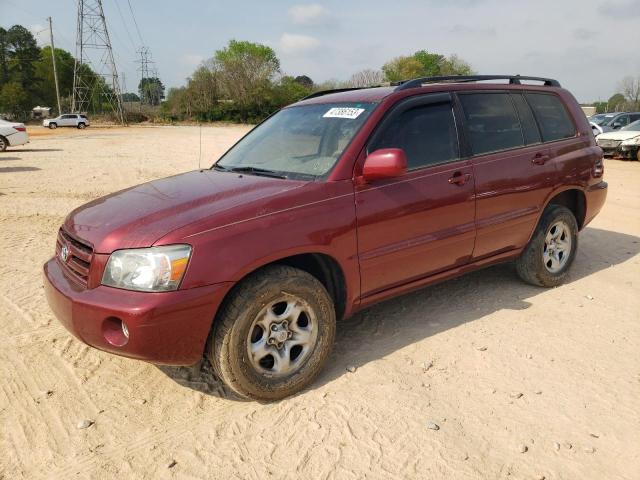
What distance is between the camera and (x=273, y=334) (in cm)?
306

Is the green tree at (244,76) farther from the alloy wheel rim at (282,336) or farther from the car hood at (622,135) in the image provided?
the alloy wheel rim at (282,336)

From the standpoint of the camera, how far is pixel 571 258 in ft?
16.5

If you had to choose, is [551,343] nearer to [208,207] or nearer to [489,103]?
[489,103]

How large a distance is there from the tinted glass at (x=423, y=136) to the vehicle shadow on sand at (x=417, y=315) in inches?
49.2

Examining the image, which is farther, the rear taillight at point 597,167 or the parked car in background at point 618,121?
the parked car in background at point 618,121

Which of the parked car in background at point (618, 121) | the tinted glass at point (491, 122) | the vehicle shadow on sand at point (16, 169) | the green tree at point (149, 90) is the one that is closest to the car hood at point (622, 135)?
the parked car in background at point (618, 121)

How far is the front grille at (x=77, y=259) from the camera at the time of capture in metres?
2.93

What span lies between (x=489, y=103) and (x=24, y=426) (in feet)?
13.0

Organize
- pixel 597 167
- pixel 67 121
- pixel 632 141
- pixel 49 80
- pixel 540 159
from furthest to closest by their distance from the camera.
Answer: pixel 49 80 → pixel 67 121 → pixel 632 141 → pixel 597 167 → pixel 540 159

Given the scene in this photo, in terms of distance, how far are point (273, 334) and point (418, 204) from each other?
1.35 metres

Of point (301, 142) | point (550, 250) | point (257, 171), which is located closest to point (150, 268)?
point (257, 171)

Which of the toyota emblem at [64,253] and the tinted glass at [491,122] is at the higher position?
the tinted glass at [491,122]

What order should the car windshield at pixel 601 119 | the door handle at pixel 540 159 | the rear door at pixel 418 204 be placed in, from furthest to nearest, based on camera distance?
1. the car windshield at pixel 601 119
2. the door handle at pixel 540 159
3. the rear door at pixel 418 204

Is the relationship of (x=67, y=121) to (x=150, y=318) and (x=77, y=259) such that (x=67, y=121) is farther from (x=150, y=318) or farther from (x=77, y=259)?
Answer: (x=150, y=318)
